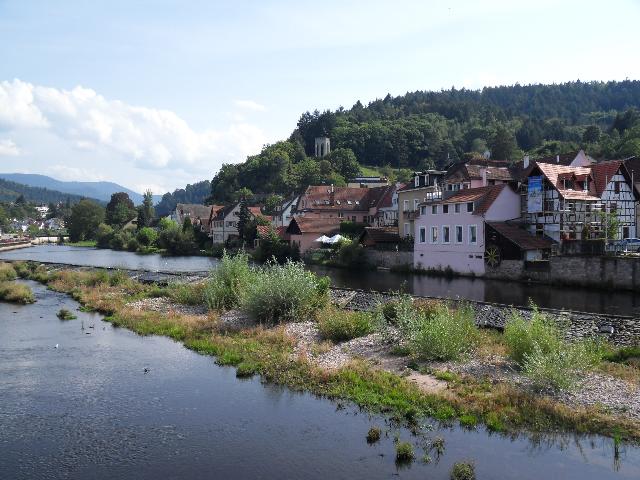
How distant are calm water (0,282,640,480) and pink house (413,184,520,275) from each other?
3330cm

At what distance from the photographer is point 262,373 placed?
20516 mm

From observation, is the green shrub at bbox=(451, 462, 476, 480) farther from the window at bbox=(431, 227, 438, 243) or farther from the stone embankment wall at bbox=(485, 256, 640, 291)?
the window at bbox=(431, 227, 438, 243)

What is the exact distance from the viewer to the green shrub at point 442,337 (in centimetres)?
2023

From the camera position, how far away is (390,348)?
22250 millimetres

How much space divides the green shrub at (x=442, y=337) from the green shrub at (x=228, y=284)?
41.6ft

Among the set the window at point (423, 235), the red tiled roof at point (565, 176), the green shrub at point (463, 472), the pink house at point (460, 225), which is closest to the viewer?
the green shrub at point (463, 472)

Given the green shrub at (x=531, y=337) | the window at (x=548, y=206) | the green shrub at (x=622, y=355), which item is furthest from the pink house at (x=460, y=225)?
the green shrub at (x=531, y=337)

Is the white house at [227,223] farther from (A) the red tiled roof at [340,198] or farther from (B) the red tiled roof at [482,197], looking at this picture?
(B) the red tiled roof at [482,197]

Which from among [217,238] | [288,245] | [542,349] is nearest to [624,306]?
[542,349]

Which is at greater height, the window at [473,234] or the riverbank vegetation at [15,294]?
the window at [473,234]

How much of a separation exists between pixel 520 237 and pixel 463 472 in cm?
3766

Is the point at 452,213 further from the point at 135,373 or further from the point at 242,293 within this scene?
the point at 135,373

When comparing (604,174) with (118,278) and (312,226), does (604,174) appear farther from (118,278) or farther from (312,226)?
(118,278)

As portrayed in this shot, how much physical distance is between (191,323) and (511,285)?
88.6 ft
